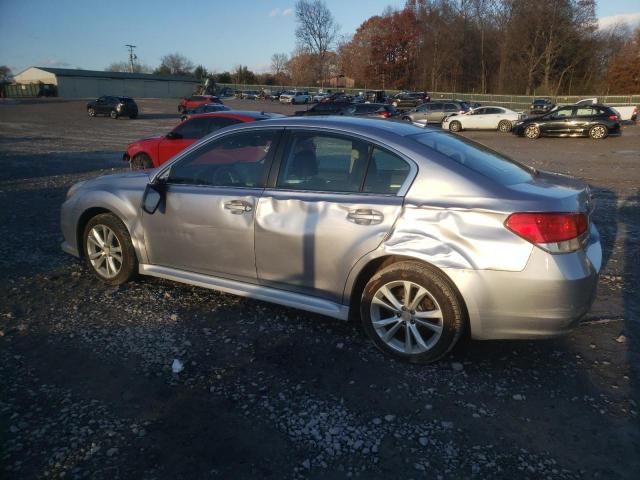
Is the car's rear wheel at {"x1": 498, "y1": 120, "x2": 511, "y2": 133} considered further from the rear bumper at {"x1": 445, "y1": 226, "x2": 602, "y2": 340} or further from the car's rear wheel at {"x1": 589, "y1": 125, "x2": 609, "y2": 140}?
the rear bumper at {"x1": 445, "y1": 226, "x2": 602, "y2": 340}

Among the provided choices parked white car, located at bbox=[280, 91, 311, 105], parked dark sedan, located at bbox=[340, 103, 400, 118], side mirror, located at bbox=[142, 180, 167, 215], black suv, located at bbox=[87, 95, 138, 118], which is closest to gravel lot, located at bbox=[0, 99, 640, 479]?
side mirror, located at bbox=[142, 180, 167, 215]

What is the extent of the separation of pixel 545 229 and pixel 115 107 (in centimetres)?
3981

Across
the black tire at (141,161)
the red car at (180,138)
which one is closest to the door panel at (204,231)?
the red car at (180,138)

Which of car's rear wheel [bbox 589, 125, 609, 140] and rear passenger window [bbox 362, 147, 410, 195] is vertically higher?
rear passenger window [bbox 362, 147, 410, 195]

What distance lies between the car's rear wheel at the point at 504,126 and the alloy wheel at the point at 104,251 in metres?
27.7

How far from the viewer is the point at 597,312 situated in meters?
4.45

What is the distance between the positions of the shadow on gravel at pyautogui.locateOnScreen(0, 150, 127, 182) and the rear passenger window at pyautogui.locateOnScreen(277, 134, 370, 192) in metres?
9.07

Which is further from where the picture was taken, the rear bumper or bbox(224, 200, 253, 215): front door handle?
bbox(224, 200, 253, 215): front door handle

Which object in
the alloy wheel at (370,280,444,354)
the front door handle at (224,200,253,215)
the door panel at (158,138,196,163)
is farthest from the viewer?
the door panel at (158,138,196,163)

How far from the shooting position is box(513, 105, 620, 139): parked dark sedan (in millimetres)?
23562

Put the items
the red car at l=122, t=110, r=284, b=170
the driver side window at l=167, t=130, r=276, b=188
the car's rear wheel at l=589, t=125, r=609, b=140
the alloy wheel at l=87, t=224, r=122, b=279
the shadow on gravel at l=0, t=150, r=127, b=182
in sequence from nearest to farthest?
the driver side window at l=167, t=130, r=276, b=188 → the alloy wheel at l=87, t=224, r=122, b=279 → the red car at l=122, t=110, r=284, b=170 → the shadow on gravel at l=0, t=150, r=127, b=182 → the car's rear wheel at l=589, t=125, r=609, b=140

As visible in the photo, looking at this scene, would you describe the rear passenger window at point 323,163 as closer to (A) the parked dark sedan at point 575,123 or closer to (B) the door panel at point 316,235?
(B) the door panel at point 316,235

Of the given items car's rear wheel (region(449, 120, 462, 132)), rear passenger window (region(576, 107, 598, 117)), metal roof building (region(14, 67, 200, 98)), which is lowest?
car's rear wheel (region(449, 120, 462, 132))

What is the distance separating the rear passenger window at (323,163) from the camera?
3705 mm
